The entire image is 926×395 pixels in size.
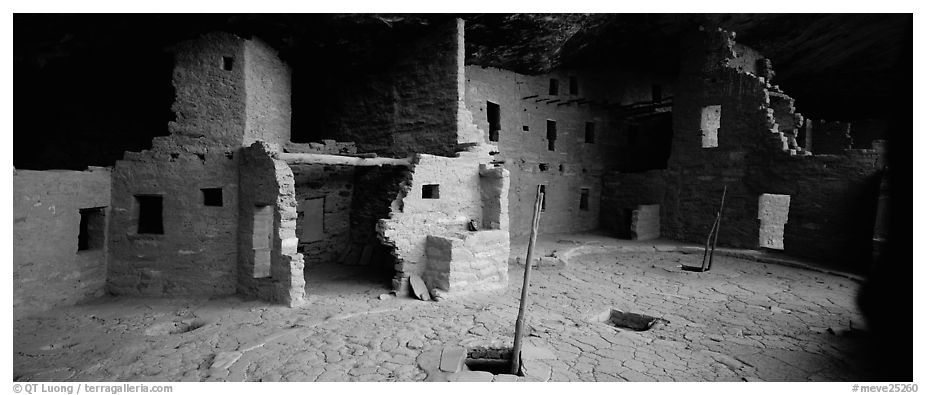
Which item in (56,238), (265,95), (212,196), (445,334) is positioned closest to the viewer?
(445,334)

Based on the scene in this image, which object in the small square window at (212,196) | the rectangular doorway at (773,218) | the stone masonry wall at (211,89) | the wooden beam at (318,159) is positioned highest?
the stone masonry wall at (211,89)

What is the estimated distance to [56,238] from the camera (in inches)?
355

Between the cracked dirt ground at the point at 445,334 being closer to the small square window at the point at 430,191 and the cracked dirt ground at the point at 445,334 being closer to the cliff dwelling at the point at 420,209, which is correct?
the cliff dwelling at the point at 420,209

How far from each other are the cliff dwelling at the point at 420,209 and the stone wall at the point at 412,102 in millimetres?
58

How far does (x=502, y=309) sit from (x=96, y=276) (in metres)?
7.65

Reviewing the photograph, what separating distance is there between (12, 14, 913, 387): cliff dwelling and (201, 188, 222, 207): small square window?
0.05 metres

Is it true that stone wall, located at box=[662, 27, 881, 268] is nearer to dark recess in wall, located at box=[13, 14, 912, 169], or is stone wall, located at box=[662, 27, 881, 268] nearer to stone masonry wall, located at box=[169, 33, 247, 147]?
dark recess in wall, located at box=[13, 14, 912, 169]

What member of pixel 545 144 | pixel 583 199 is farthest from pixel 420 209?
pixel 583 199

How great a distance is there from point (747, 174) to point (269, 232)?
1382 centimetres

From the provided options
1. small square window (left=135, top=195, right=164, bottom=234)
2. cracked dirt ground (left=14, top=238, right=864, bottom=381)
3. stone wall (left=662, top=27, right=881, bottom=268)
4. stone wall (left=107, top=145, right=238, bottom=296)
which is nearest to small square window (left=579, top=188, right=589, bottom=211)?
stone wall (left=662, top=27, right=881, bottom=268)

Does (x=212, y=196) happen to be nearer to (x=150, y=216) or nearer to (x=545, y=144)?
(x=150, y=216)

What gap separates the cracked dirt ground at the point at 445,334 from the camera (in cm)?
632

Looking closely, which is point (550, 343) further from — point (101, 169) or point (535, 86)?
point (535, 86)

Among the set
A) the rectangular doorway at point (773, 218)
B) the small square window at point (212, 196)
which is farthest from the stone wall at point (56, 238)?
the rectangular doorway at point (773, 218)
